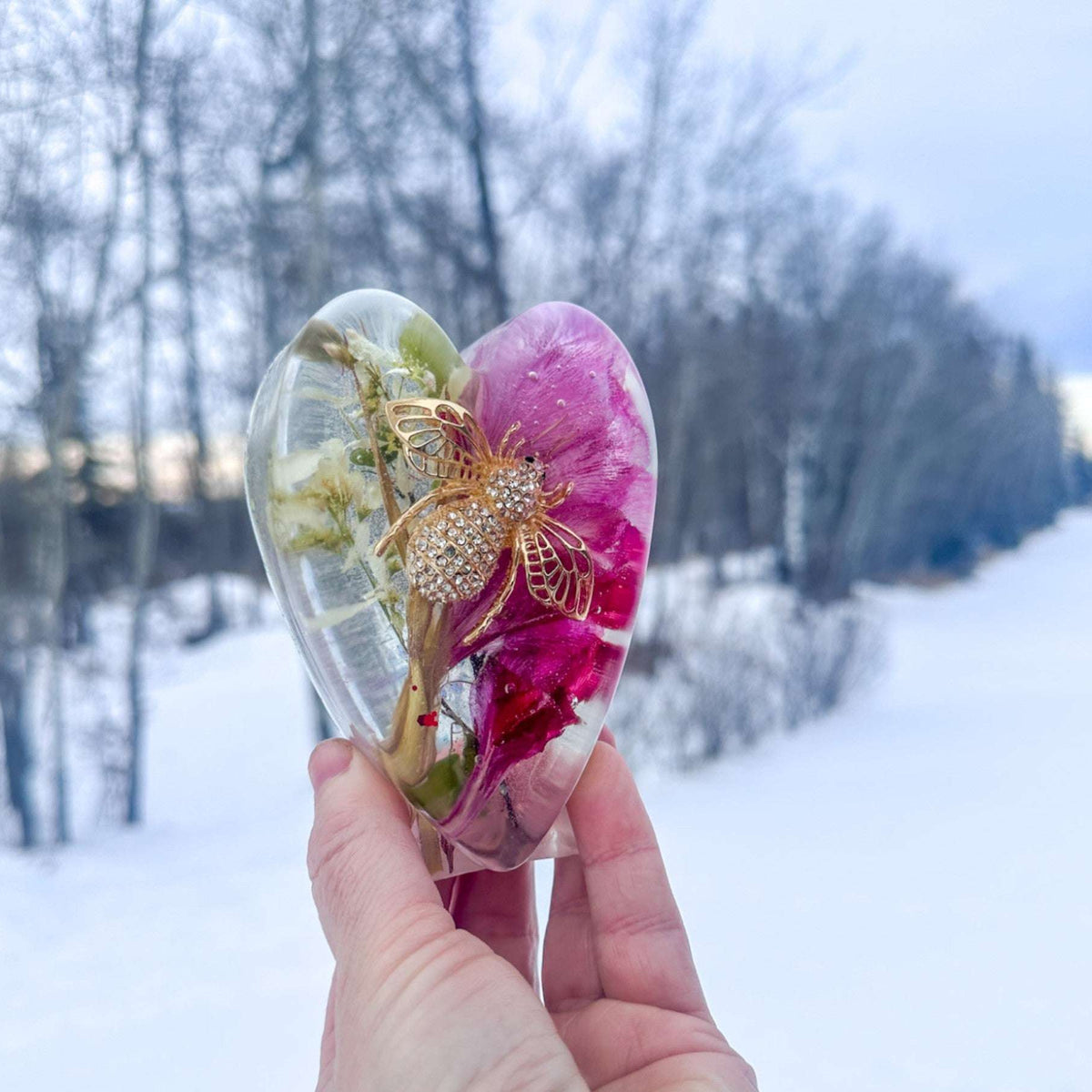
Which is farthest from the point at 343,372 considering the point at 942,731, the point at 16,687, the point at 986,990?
the point at 942,731

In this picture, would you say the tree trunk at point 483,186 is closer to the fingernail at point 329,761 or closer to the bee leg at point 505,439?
the bee leg at point 505,439

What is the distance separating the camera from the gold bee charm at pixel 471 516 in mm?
1073

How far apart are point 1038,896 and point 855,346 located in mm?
10549

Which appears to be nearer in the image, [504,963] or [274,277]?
[504,963]

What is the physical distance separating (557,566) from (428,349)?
0.34 metres

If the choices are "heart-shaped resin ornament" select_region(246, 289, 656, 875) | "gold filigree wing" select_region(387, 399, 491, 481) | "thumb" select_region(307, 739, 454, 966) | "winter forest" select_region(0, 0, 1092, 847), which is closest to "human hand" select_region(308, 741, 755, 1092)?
"thumb" select_region(307, 739, 454, 966)

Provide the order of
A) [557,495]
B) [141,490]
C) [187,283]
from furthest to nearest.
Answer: [141,490], [187,283], [557,495]

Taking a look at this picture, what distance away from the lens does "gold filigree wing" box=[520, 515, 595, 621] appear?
111 cm

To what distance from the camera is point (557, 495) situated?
1.14 m


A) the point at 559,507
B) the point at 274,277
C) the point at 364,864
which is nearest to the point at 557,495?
the point at 559,507

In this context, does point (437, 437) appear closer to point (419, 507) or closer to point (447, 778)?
point (419, 507)

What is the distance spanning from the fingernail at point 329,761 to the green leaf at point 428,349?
0.49 meters

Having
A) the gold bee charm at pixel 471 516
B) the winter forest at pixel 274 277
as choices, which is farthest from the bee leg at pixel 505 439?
the winter forest at pixel 274 277

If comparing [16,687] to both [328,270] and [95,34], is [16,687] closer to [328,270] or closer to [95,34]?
[328,270]
